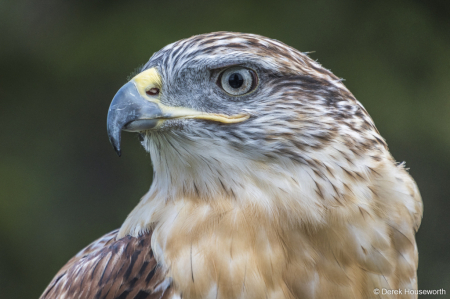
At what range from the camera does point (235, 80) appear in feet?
5.65

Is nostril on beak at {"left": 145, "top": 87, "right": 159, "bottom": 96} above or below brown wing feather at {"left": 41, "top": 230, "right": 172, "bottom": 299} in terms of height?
above

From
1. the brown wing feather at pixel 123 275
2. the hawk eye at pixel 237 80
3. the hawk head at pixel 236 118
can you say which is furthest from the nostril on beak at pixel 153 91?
the brown wing feather at pixel 123 275

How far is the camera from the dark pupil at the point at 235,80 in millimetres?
1720

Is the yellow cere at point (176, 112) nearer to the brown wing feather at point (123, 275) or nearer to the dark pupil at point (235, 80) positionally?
the dark pupil at point (235, 80)

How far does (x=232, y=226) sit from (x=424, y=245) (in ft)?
11.2

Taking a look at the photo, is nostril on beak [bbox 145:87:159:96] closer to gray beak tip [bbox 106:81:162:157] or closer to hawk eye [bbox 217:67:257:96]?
gray beak tip [bbox 106:81:162:157]

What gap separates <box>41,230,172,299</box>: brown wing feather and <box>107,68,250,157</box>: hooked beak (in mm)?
360

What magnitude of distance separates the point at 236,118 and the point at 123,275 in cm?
66

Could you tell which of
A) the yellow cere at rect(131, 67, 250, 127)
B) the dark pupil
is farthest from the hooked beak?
the dark pupil

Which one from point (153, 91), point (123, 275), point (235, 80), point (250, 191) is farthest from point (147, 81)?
point (123, 275)

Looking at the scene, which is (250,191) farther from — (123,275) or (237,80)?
(123,275)

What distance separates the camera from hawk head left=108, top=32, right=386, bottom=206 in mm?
1685

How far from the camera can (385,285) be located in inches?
69.4

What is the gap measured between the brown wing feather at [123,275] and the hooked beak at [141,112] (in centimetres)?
36
